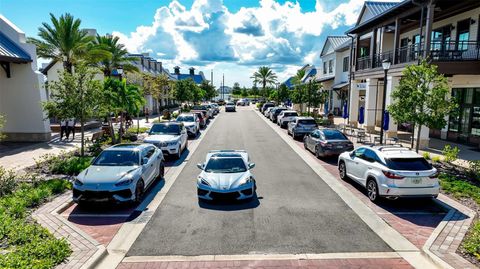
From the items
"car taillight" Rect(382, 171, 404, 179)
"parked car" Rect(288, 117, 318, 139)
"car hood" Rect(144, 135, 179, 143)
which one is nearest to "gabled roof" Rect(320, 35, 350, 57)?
"parked car" Rect(288, 117, 318, 139)

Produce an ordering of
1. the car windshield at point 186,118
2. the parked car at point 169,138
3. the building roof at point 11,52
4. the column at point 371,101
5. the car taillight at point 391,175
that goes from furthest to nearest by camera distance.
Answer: the car windshield at point 186,118
the column at point 371,101
the building roof at point 11,52
the parked car at point 169,138
the car taillight at point 391,175

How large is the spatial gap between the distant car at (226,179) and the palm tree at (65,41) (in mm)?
16856

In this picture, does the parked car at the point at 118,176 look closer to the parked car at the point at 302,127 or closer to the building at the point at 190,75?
the parked car at the point at 302,127

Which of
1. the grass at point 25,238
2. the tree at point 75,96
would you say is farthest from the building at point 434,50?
the grass at point 25,238

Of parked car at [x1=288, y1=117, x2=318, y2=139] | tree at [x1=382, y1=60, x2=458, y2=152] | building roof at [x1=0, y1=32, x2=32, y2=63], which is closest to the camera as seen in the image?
tree at [x1=382, y1=60, x2=458, y2=152]

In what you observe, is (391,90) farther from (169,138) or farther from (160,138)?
(160,138)

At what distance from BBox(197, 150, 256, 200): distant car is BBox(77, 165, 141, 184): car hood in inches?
85.7

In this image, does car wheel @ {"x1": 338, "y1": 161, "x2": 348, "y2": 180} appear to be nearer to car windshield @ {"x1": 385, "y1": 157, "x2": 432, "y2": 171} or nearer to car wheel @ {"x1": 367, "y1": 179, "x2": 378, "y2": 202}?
car wheel @ {"x1": 367, "y1": 179, "x2": 378, "y2": 202}

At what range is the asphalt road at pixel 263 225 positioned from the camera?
7473 millimetres

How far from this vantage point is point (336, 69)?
41719mm

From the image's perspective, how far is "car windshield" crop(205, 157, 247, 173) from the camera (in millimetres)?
10930

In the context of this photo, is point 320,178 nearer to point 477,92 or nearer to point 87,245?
point 87,245

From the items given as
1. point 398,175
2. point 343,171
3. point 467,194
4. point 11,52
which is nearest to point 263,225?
point 398,175

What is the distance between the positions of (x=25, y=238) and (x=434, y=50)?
20021 mm
